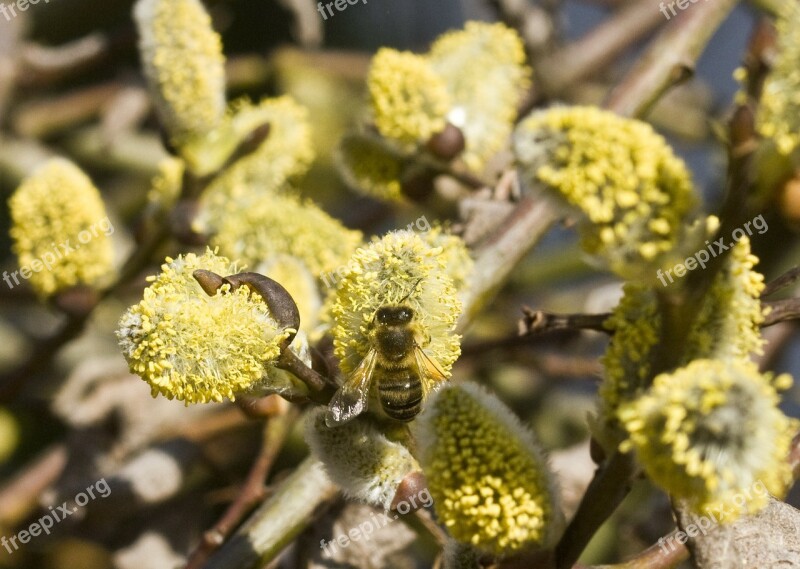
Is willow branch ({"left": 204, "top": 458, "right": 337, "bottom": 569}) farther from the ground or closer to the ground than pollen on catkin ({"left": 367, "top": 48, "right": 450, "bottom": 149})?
closer to the ground

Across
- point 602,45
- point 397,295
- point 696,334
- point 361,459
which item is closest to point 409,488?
point 361,459

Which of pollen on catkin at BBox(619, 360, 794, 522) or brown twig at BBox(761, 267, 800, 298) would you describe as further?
brown twig at BBox(761, 267, 800, 298)

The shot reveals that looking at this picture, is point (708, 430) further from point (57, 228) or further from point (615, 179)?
point (57, 228)

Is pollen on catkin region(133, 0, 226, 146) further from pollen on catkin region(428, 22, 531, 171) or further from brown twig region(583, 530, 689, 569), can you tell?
brown twig region(583, 530, 689, 569)

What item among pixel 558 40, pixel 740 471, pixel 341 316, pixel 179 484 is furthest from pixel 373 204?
pixel 740 471

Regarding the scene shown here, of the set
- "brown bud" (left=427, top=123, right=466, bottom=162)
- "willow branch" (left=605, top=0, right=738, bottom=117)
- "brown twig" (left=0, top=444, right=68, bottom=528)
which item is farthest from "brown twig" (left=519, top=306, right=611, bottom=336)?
"brown twig" (left=0, top=444, right=68, bottom=528)
